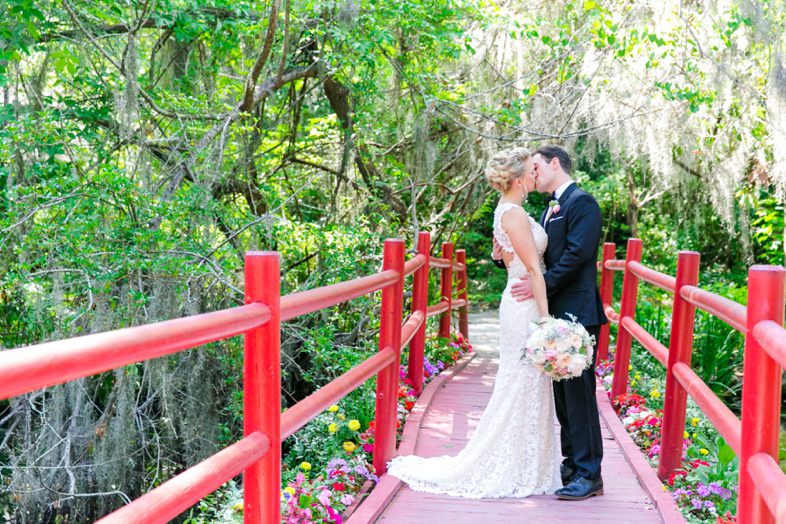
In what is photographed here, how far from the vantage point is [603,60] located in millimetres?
7918

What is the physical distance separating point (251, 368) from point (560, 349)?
1.68 meters

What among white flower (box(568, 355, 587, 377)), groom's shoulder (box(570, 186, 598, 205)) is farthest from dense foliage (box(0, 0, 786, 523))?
groom's shoulder (box(570, 186, 598, 205))

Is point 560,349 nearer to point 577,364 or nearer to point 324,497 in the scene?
point 577,364

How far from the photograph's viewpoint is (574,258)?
3475 millimetres

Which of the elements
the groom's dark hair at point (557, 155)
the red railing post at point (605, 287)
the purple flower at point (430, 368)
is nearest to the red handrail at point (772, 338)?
the groom's dark hair at point (557, 155)

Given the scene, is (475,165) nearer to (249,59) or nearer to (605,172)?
(249,59)

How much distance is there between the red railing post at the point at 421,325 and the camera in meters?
5.43

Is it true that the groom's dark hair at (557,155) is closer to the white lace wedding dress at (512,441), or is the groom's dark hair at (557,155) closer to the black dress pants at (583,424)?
the white lace wedding dress at (512,441)

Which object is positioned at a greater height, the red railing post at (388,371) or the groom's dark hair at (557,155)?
the groom's dark hair at (557,155)

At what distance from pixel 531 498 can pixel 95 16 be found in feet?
17.8

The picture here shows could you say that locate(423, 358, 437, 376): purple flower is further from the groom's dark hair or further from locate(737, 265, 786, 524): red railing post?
locate(737, 265, 786, 524): red railing post

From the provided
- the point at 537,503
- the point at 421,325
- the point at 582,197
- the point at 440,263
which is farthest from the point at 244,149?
the point at 537,503

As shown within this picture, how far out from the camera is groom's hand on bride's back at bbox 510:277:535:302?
3637 mm

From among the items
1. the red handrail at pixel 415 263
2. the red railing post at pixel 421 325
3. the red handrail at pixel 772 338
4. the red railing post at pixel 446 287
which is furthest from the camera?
the red railing post at pixel 446 287
